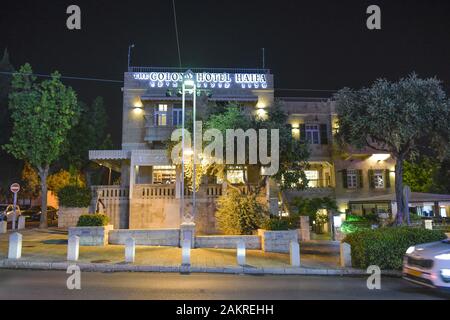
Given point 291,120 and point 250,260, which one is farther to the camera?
point 291,120

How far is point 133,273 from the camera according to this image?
1155cm

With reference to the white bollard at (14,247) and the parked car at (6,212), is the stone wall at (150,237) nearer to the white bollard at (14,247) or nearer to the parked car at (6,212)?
the white bollard at (14,247)

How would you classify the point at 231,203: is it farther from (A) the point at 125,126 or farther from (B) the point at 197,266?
(A) the point at 125,126

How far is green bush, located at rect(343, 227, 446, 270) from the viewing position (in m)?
12.2

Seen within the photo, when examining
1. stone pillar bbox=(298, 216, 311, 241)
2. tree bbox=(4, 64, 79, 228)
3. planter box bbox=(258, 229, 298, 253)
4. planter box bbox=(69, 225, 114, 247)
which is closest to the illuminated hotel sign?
tree bbox=(4, 64, 79, 228)

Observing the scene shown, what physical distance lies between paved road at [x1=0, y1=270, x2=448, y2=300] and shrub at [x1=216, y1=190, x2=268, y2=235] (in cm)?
674

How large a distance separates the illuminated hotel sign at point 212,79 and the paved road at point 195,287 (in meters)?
19.1

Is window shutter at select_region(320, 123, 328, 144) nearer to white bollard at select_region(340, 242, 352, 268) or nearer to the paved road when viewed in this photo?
white bollard at select_region(340, 242, 352, 268)

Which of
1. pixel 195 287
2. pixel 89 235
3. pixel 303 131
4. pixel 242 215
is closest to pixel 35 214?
pixel 89 235

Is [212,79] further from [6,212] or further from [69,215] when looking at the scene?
[6,212]

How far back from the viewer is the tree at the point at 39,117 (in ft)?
82.0

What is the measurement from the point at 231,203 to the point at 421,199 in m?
11.1
